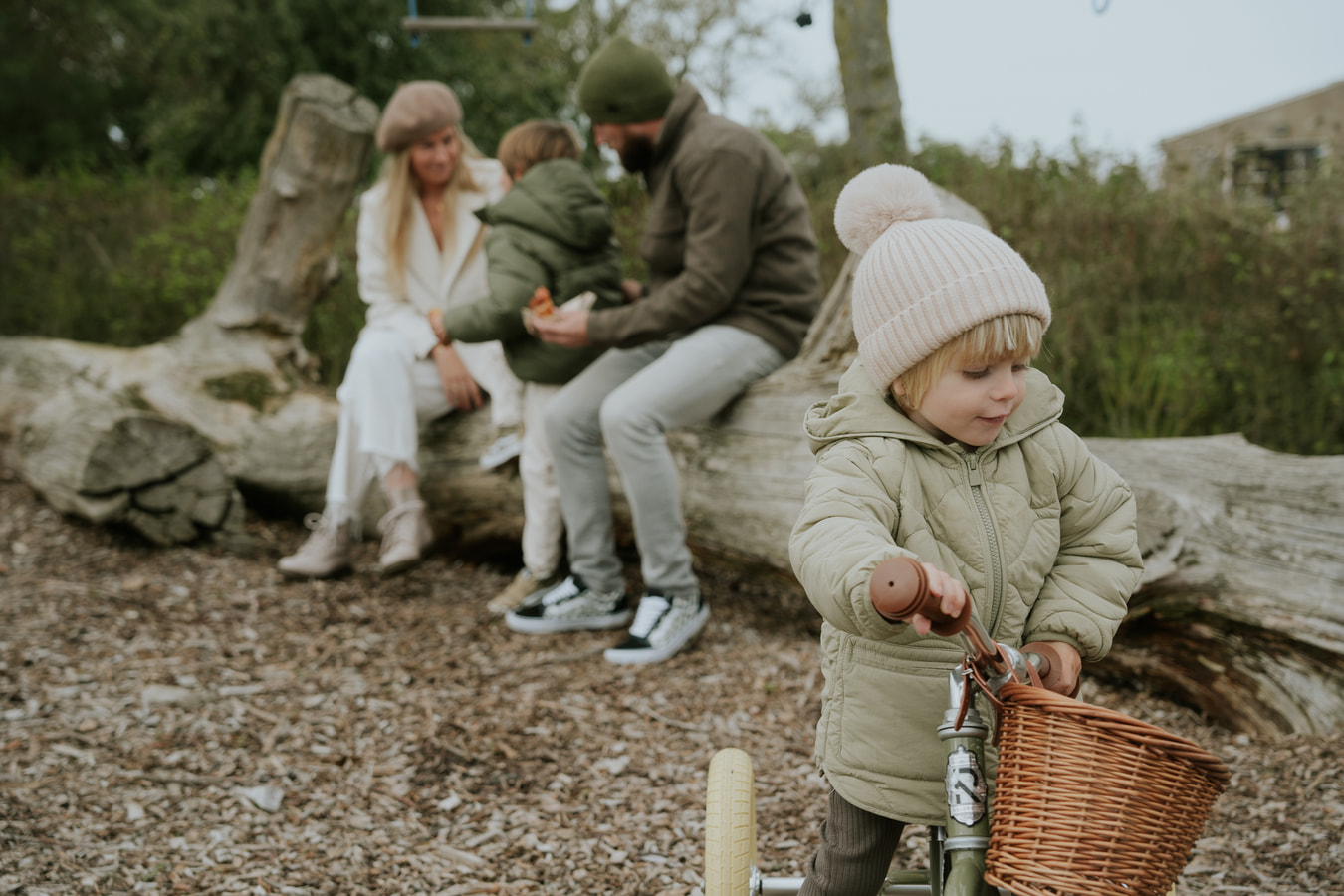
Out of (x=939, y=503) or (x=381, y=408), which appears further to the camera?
(x=381, y=408)

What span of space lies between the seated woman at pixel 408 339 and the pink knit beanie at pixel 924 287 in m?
2.74

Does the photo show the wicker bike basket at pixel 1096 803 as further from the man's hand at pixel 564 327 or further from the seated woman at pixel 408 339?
the seated woman at pixel 408 339

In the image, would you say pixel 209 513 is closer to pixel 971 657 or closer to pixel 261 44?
pixel 971 657

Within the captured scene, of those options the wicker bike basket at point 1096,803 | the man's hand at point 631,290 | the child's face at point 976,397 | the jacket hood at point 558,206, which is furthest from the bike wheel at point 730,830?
the man's hand at point 631,290

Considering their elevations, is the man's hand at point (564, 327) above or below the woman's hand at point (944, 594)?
above

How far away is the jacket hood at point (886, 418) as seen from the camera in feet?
5.40

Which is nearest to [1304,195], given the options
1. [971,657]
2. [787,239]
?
[787,239]

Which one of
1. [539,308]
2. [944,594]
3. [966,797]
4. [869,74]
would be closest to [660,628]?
[539,308]

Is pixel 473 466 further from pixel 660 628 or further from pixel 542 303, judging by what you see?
pixel 660 628

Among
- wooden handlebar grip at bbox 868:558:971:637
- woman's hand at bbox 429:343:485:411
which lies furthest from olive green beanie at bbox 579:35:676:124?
wooden handlebar grip at bbox 868:558:971:637

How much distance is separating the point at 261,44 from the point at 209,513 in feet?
37.6

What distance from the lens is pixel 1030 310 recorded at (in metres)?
1.59

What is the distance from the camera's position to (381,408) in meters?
4.20

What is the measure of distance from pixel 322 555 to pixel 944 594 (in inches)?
142
